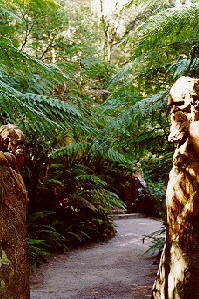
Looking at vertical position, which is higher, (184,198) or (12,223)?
(184,198)

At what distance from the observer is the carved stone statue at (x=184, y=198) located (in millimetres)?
1693

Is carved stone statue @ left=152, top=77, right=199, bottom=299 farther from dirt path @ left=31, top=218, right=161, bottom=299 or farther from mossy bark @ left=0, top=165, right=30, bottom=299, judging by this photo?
dirt path @ left=31, top=218, right=161, bottom=299

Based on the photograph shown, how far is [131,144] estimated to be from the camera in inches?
129

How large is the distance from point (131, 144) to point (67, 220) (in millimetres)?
2998

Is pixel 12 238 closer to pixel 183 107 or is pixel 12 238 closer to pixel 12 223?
pixel 12 223

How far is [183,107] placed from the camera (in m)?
1.78

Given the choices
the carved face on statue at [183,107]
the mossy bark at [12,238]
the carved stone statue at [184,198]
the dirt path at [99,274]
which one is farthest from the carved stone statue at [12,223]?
the dirt path at [99,274]

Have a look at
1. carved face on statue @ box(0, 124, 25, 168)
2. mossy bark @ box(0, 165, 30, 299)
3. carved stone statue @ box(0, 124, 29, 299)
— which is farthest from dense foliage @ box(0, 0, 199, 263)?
mossy bark @ box(0, 165, 30, 299)

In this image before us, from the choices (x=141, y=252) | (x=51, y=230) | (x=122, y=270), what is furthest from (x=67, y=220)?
(x=122, y=270)

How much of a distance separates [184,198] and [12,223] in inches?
38.0

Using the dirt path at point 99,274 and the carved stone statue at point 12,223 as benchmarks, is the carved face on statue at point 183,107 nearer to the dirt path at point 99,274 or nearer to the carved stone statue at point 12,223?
the carved stone statue at point 12,223

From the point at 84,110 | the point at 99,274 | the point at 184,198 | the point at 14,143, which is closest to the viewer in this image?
the point at 184,198

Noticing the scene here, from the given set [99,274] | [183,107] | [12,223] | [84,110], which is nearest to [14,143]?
[12,223]

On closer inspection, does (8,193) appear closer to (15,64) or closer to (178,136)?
(178,136)
